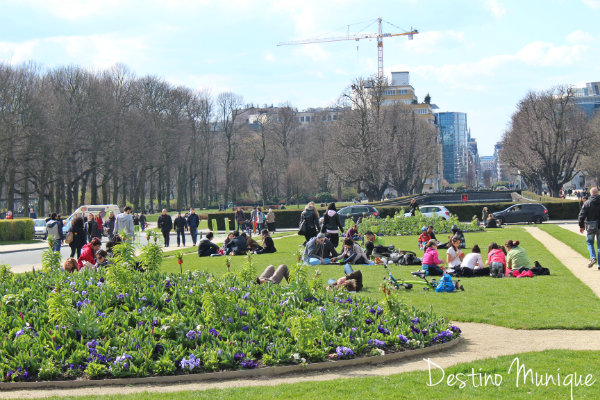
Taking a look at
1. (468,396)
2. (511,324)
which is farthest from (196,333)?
(511,324)

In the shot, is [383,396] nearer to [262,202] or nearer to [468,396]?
[468,396]

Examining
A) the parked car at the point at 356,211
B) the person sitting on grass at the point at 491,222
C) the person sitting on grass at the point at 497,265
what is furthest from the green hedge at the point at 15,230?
the person sitting on grass at the point at 497,265

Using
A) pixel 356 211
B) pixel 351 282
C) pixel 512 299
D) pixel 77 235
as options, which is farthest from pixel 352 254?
pixel 356 211

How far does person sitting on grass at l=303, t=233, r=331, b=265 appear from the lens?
19.9 metres

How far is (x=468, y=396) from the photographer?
705cm

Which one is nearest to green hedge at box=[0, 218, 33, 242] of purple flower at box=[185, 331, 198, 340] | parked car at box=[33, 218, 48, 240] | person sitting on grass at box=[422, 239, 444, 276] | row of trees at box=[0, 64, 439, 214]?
parked car at box=[33, 218, 48, 240]

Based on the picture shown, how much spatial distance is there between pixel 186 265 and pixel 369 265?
569cm

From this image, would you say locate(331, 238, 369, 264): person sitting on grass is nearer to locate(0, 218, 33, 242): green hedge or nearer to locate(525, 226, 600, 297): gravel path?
locate(525, 226, 600, 297): gravel path

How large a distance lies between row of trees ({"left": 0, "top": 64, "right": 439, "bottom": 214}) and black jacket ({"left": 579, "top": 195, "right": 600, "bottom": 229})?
43.8 metres

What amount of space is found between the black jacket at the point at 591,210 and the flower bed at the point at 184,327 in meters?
8.61

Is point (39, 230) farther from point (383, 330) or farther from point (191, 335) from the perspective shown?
point (383, 330)

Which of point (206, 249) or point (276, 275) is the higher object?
point (276, 275)

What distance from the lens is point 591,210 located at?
17.5m

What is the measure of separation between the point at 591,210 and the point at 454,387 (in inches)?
455
